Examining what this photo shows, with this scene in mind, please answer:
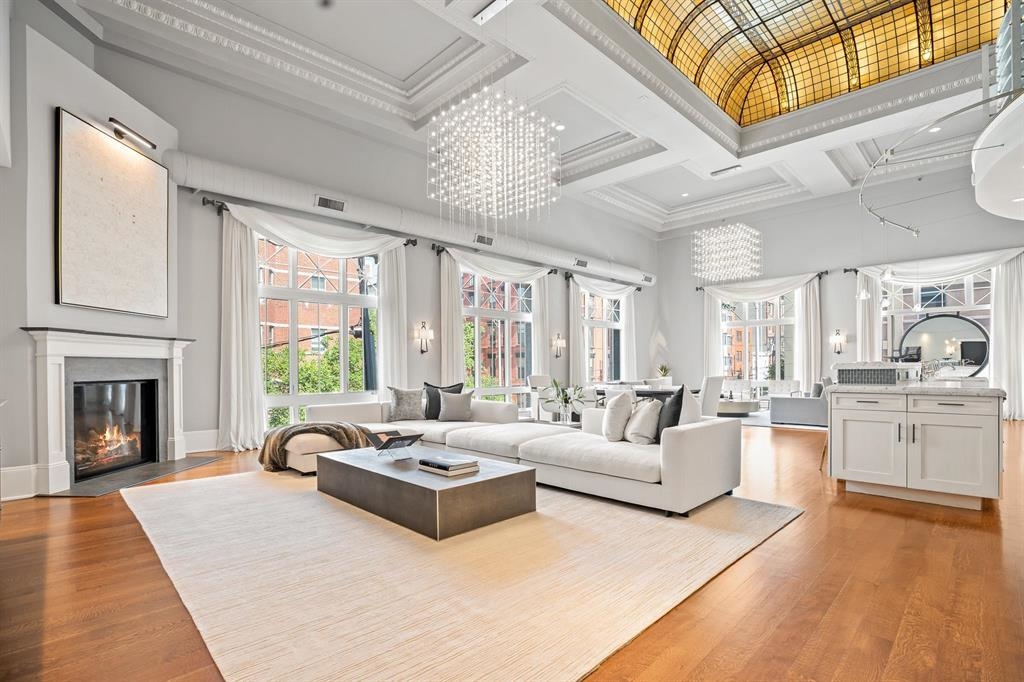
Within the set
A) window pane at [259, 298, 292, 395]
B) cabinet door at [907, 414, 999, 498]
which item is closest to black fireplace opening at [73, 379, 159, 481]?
window pane at [259, 298, 292, 395]

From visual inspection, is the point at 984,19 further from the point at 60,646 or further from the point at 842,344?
the point at 60,646

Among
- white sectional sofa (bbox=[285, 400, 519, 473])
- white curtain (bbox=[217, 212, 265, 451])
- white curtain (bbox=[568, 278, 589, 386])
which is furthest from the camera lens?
white curtain (bbox=[568, 278, 589, 386])

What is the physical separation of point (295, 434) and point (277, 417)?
2029 mm

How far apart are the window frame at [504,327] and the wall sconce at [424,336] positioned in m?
0.91

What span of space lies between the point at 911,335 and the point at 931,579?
9.43 meters

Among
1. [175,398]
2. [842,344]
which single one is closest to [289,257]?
[175,398]

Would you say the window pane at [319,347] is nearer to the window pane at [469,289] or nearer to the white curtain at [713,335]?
the window pane at [469,289]

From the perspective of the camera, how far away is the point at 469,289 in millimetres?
9508

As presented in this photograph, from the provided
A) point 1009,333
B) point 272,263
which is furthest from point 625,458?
point 1009,333

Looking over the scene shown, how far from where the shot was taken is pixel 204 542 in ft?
10.8

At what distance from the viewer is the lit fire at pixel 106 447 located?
198 inches

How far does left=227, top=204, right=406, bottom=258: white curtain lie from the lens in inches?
261

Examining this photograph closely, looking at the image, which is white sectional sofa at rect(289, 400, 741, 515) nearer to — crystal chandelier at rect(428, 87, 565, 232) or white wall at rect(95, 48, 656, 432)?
white wall at rect(95, 48, 656, 432)

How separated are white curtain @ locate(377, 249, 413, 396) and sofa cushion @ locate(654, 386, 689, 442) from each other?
14.5 feet
